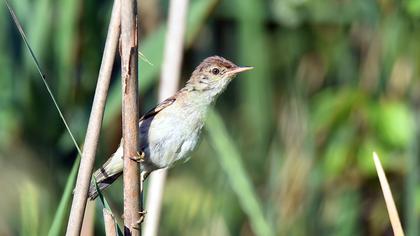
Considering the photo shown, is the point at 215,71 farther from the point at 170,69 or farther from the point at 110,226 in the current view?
the point at 110,226

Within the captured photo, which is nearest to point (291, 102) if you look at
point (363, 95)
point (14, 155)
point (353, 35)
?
point (363, 95)

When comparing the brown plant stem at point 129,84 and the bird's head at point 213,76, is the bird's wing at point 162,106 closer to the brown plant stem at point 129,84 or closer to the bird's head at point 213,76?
the bird's head at point 213,76

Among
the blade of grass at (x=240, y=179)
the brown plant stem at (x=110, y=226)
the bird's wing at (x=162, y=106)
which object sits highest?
the bird's wing at (x=162, y=106)

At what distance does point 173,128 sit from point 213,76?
290 millimetres

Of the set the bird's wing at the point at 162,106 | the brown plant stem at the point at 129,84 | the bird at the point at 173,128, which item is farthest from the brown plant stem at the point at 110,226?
the bird's wing at the point at 162,106

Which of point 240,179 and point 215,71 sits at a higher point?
point 215,71

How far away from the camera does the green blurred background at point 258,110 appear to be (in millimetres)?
3494

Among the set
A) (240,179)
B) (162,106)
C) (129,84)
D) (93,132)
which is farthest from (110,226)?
(240,179)

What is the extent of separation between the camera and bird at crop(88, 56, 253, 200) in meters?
2.87

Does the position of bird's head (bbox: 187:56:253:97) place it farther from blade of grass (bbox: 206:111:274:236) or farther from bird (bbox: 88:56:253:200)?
blade of grass (bbox: 206:111:274:236)

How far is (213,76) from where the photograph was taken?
3.10 meters

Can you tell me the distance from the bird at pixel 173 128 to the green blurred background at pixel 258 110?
0.21 metres

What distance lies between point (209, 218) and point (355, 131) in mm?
799

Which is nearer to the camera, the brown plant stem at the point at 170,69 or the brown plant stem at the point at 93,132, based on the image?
the brown plant stem at the point at 93,132
